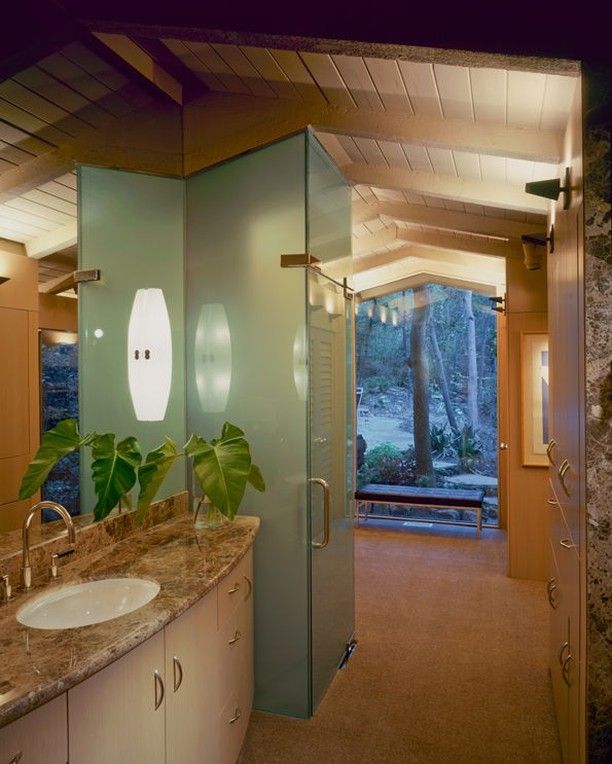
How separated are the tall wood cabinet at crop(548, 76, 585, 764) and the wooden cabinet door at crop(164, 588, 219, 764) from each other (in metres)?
1.26

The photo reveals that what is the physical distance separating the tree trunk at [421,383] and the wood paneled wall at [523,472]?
6.33 ft

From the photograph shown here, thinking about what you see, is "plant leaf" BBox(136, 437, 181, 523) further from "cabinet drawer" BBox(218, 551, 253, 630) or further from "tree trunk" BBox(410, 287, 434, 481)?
"tree trunk" BBox(410, 287, 434, 481)

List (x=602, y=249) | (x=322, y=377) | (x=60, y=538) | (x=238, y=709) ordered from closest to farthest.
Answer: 1. (x=602, y=249)
2. (x=60, y=538)
3. (x=238, y=709)
4. (x=322, y=377)

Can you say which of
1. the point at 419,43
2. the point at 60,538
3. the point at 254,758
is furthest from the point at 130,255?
the point at 254,758

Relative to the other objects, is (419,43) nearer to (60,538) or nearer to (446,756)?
(60,538)

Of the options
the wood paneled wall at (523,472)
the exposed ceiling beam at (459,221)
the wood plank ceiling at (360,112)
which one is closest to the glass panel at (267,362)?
the wood plank ceiling at (360,112)

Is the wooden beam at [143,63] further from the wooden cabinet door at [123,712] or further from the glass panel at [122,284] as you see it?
the wooden cabinet door at [123,712]

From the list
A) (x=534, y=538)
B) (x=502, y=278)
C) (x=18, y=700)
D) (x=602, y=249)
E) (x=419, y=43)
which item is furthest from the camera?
(x=502, y=278)

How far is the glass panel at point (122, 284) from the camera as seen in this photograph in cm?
255

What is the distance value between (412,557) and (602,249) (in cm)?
446

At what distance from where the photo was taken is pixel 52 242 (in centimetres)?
229

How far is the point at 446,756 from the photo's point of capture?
2.62m

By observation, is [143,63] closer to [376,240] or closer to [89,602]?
[89,602]

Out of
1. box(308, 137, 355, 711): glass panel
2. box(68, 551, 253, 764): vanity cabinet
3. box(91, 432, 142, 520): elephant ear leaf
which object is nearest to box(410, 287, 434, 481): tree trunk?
box(308, 137, 355, 711): glass panel
